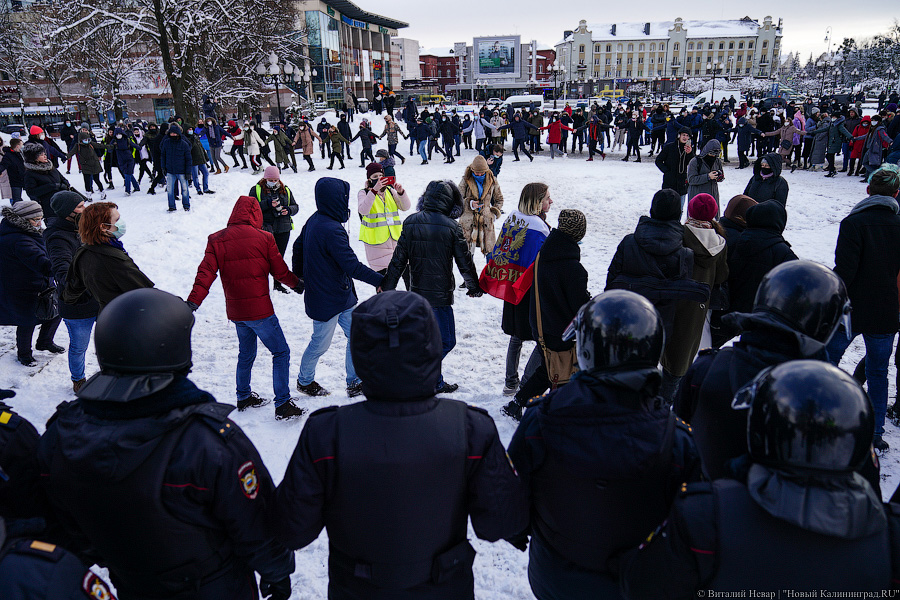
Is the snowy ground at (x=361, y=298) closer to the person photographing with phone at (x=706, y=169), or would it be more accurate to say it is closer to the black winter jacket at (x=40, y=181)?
the black winter jacket at (x=40, y=181)

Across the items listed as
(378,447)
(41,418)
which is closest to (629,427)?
(378,447)

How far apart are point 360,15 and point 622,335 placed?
8107cm

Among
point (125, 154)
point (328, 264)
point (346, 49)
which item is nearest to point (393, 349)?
point (328, 264)

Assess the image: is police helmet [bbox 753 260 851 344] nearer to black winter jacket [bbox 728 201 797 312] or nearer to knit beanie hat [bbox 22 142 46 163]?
black winter jacket [bbox 728 201 797 312]

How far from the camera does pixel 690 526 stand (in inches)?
54.7

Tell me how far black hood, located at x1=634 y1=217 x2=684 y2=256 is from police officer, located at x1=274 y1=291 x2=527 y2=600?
2241 mm

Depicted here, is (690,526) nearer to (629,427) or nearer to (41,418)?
(629,427)

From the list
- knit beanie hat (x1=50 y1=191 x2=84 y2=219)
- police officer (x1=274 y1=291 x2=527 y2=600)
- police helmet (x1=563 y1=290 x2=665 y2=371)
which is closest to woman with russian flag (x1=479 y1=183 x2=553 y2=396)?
police helmet (x1=563 y1=290 x2=665 y2=371)

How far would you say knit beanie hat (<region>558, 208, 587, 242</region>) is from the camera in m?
3.61

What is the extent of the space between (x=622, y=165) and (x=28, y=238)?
15.6m

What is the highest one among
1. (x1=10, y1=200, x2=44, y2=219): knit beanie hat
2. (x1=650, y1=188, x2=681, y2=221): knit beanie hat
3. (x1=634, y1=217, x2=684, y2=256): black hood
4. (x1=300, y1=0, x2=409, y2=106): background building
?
(x1=300, y1=0, x2=409, y2=106): background building

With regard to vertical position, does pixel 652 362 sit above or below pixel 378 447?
above

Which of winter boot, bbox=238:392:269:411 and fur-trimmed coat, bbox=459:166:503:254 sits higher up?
fur-trimmed coat, bbox=459:166:503:254

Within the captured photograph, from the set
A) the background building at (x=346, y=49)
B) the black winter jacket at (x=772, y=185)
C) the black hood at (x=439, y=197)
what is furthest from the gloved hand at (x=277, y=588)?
the background building at (x=346, y=49)
